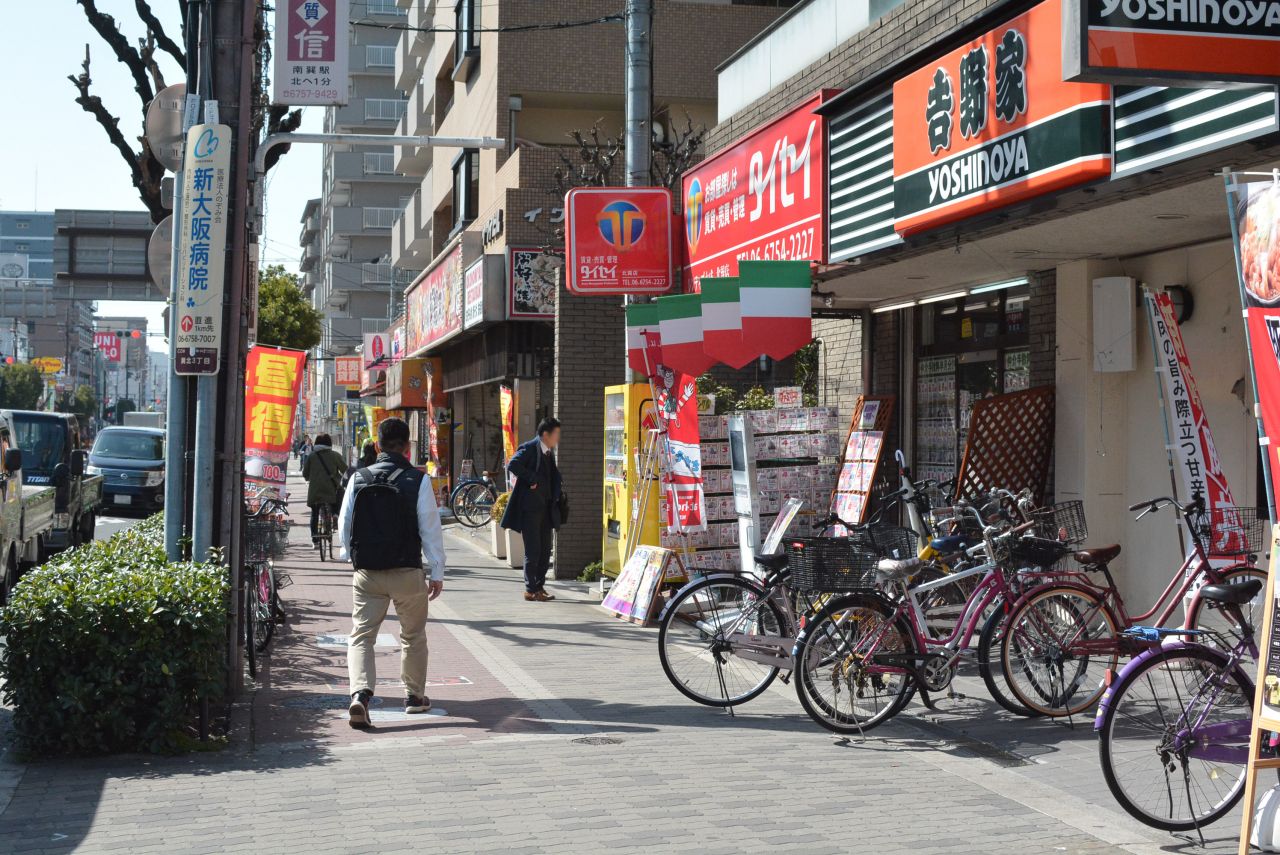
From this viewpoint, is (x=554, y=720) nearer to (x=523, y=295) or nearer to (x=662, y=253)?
(x=662, y=253)

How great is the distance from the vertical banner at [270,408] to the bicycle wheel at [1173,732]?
11.1 metres

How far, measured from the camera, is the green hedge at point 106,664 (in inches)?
279

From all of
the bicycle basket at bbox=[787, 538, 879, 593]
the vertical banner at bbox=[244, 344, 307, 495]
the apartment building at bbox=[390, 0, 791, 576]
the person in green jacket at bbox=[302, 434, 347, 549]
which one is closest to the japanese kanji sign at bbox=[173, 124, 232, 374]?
the bicycle basket at bbox=[787, 538, 879, 593]

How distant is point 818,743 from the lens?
7.70m

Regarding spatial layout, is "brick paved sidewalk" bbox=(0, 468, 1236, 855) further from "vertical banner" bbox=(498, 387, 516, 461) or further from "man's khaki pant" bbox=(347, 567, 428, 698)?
"vertical banner" bbox=(498, 387, 516, 461)

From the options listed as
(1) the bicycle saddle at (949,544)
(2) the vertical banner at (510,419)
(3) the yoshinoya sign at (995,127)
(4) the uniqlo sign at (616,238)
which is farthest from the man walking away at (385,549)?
(2) the vertical banner at (510,419)

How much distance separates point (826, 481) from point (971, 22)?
474cm

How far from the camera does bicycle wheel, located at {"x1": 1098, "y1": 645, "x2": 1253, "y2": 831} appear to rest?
5637 millimetres

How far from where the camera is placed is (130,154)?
1162cm

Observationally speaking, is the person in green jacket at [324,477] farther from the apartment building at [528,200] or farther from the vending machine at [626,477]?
the vending machine at [626,477]

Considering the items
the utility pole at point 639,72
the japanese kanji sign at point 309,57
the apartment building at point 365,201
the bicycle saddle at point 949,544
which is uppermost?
the apartment building at point 365,201

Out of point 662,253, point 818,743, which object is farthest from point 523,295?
point 818,743

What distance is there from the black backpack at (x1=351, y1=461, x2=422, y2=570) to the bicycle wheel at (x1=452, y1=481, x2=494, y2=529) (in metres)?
17.6

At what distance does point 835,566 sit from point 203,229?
421 centimetres
